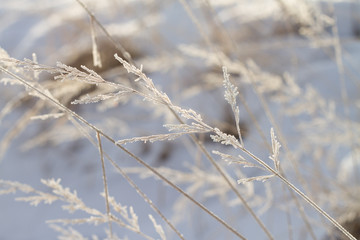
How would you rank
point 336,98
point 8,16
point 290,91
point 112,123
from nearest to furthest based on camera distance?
point 290,91
point 112,123
point 336,98
point 8,16

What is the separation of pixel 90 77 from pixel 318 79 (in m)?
2.40

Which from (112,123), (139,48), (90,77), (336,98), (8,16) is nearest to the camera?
(90,77)

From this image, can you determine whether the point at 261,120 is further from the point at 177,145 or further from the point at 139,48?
the point at 139,48

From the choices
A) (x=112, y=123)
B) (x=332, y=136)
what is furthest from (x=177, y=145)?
(x=332, y=136)

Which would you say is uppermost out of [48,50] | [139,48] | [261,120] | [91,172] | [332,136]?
[48,50]

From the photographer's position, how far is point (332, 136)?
1466 mm

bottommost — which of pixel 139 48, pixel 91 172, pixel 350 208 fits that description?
pixel 350 208

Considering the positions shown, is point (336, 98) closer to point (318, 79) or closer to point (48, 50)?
point (318, 79)

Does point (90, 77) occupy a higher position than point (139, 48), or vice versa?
point (139, 48)

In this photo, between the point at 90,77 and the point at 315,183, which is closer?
the point at 90,77

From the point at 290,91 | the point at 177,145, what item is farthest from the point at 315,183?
the point at 177,145

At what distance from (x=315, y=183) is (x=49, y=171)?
1731mm

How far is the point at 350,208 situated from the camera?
1.43 meters

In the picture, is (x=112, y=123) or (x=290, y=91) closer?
(x=290, y=91)
